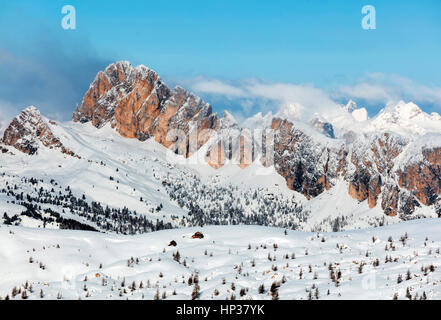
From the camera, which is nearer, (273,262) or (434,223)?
(273,262)

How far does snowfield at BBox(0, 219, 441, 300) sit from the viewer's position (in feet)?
67.9

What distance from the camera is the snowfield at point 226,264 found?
67.9ft

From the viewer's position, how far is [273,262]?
26.2m

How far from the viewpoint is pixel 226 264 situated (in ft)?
86.5
